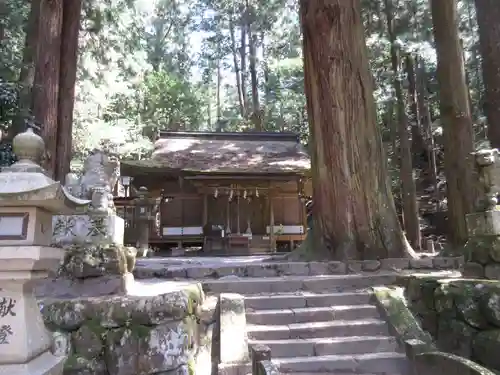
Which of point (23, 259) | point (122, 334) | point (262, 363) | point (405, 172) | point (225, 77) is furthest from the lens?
point (225, 77)

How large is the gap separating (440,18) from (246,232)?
806 centimetres

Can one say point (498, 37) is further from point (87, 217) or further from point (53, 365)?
point (53, 365)

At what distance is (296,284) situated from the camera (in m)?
4.78

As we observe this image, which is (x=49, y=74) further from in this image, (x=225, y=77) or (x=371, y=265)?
(x=225, y=77)

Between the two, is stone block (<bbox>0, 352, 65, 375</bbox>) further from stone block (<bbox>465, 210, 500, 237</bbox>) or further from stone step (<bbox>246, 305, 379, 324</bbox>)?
stone block (<bbox>465, 210, 500, 237</bbox>)

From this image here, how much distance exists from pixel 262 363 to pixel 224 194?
1078 cm

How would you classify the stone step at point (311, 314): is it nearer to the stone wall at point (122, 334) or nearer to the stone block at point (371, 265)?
the stone wall at point (122, 334)

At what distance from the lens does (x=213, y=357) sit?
3779 mm

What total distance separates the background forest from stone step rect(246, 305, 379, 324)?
4285 millimetres

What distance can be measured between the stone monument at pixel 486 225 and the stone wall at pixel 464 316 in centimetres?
32

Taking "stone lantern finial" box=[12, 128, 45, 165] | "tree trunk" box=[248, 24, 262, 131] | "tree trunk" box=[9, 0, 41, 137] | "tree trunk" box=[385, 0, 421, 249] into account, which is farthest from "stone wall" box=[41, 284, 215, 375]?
"tree trunk" box=[248, 24, 262, 131]

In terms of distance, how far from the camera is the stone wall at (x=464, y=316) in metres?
3.72

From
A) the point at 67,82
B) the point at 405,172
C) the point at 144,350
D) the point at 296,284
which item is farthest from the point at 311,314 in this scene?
the point at 405,172

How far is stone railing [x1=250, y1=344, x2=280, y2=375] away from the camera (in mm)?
2972
